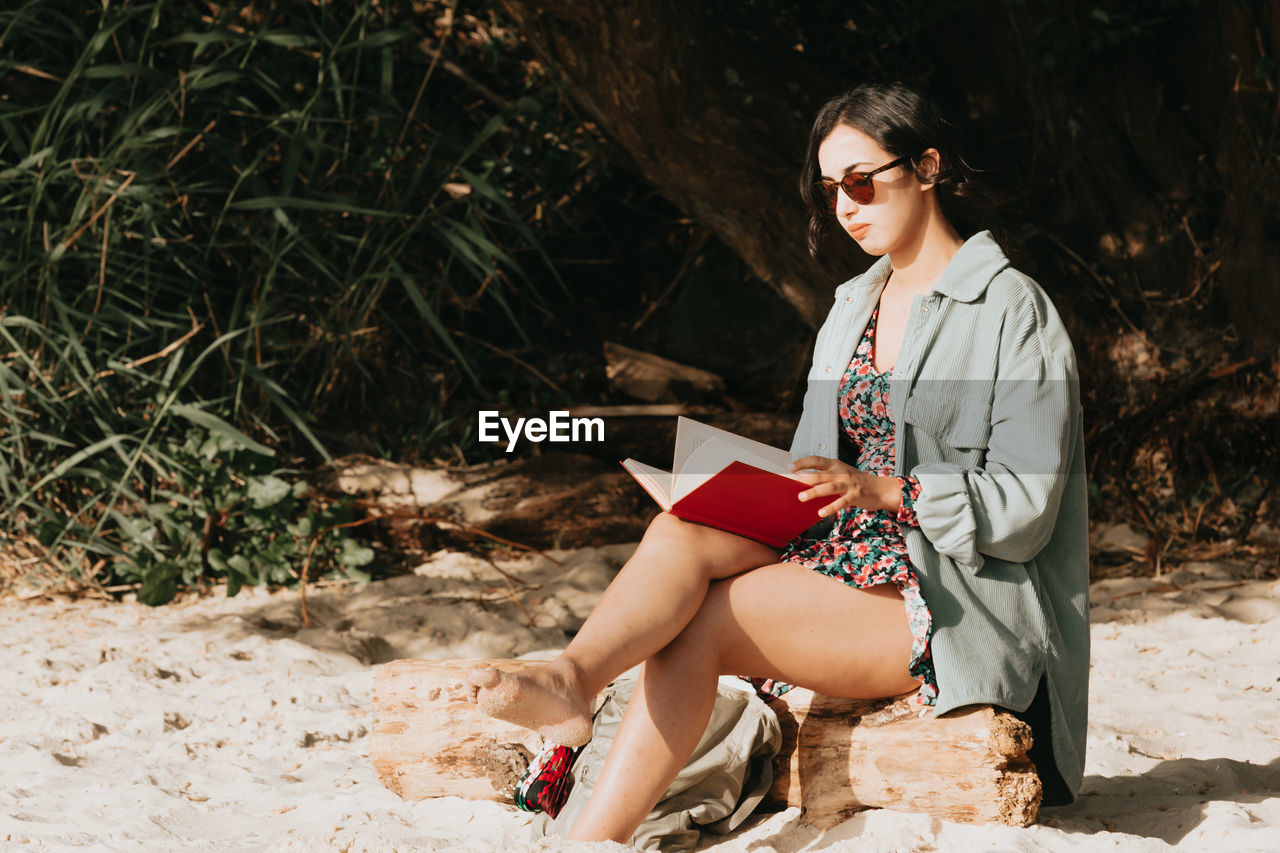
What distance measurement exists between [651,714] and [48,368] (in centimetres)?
300

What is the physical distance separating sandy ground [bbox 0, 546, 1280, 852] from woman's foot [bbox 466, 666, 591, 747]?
209 millimetres

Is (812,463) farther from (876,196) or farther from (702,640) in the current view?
(876,196)

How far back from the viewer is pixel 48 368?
4.04 metres

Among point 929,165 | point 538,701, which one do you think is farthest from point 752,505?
point 929,165

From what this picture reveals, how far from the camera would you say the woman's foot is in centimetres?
181

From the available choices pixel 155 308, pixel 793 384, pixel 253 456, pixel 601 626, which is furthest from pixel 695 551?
pixel 793 384

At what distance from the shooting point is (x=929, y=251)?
7.32 ft

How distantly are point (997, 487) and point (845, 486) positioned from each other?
272mm

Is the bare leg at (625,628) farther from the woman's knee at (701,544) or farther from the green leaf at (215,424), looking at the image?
the green leaf at (215,424)

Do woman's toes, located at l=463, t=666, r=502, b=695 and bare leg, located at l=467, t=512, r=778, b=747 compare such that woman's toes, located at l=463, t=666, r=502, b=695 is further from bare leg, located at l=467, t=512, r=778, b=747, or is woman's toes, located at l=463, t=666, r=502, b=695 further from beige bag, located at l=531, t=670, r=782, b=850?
beige bag, located at l=531, t=670, r=782, b=850

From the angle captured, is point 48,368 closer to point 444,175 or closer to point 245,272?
point 245,272
